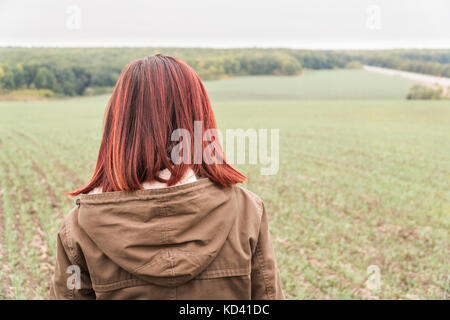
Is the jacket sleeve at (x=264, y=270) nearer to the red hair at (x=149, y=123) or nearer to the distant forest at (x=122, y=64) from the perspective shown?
the red hair at (x=149, y=123)

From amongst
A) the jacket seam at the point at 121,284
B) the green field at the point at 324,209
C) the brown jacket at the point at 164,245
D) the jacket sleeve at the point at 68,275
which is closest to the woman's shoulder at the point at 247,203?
the brown jacket at the point at 164,245

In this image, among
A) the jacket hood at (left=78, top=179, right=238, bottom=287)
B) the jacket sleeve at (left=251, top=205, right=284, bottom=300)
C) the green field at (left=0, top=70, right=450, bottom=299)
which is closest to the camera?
the jacket hood at (left=78, top=179, right=238, bottom=287)

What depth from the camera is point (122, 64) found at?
178ft

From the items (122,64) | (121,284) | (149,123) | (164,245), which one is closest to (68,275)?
(121,284)

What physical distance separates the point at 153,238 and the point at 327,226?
21.3 ft

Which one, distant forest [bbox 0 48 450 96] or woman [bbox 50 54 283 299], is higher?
distant forest [bbox 0 48 450 96]

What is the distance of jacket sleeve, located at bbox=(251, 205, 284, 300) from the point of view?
149 centimetres

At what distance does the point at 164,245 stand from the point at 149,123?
1.38 feet

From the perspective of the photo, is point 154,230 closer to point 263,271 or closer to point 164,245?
point 164,245

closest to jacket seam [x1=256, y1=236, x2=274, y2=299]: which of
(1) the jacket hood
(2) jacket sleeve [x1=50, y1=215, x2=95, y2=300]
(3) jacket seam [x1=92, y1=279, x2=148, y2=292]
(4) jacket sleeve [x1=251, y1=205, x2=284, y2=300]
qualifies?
(4) jacket sleeve [x1=251, y1=205, x2=284, y2=300]

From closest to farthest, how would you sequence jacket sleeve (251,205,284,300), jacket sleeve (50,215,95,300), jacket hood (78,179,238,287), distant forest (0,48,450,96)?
jacket hood (78,179,238,287) < jacket sleeve (50,215,95,300) < jacket sleeve (251,205,284,300) < distant forest (0,48,450,96)

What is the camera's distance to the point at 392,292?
4934 millimetres

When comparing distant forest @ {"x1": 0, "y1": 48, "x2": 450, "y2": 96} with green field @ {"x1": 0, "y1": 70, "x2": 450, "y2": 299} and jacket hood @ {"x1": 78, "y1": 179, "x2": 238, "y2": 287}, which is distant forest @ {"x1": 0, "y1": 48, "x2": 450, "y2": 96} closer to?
green field @ {"x1": 0, "y1": 70, "x2": 450, "y2": 299}
